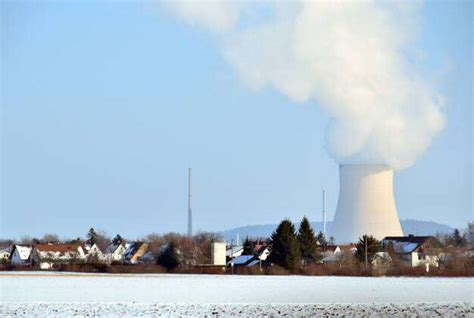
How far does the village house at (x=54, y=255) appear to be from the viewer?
64.4 metres

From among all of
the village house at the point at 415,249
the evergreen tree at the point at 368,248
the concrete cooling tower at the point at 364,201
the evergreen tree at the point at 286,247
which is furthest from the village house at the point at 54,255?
the village house at the point at 415,249

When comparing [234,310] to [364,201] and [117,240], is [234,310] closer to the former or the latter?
[364,201]

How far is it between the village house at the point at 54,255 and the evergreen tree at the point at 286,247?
1704cm

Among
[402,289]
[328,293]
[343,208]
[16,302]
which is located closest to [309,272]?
[343,208]

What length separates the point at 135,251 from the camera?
242 ft

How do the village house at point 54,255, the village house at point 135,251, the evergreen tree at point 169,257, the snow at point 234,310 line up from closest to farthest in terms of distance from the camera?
the snow at point 234,310, the evergreen tree at point 169,257, the village house at point 54,255, the village house at point 135,251

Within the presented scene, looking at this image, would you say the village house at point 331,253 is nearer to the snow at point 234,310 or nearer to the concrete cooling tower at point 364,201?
the concrete cooling tower at point 364,201

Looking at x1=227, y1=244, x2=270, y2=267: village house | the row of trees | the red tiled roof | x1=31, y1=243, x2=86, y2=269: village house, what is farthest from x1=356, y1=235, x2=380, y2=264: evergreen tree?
the red tiled roof

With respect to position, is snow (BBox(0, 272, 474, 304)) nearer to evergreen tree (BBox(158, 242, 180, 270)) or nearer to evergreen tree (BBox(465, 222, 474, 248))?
evergreen tree (BBox(158, 242, 180, 270))

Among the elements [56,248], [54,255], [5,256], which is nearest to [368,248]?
[54,255]

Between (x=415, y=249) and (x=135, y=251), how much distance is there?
77.1 feet

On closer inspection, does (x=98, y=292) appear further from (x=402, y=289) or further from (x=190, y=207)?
(x=190, y=207)

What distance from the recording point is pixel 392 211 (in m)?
56.6

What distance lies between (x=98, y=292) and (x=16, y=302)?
5.22m
